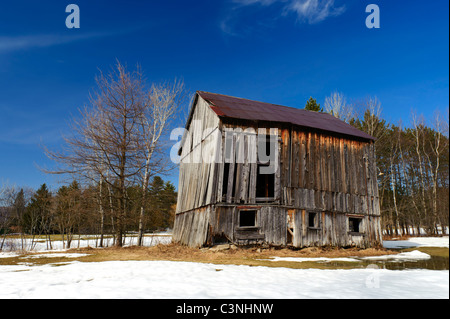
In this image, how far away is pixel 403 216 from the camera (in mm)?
35750

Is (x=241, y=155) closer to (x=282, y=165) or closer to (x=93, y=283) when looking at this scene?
(x=282, y=165)

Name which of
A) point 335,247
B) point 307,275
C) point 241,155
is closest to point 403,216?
point 335,247

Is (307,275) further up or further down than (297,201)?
further down

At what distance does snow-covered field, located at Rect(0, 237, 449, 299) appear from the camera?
5.73 metres

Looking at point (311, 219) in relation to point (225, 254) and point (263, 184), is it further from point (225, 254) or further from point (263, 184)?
point (225, 254)

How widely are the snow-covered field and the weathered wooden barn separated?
6117 millimetres

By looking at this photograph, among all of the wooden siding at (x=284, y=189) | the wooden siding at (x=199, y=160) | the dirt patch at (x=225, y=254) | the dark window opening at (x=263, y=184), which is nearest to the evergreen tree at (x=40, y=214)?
the wooden siding at (x=199, y=160)

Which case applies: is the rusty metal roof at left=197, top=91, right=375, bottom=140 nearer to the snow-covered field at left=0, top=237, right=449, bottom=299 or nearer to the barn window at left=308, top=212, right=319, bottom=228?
the barn window at left=308, top=212, right=319, bottom=228

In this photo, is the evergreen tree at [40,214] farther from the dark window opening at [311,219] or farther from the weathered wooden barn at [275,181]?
the dark window opening at [311,219]

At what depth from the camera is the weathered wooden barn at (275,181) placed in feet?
49.8

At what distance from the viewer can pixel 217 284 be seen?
6.78 metres

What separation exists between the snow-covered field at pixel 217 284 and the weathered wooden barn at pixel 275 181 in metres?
6.12

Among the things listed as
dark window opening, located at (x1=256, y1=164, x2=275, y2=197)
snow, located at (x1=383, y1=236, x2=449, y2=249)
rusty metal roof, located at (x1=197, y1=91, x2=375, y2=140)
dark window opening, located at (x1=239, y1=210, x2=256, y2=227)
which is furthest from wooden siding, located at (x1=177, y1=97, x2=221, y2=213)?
snow, located at (x1=383, y1=236, x2=449, y2=249)
